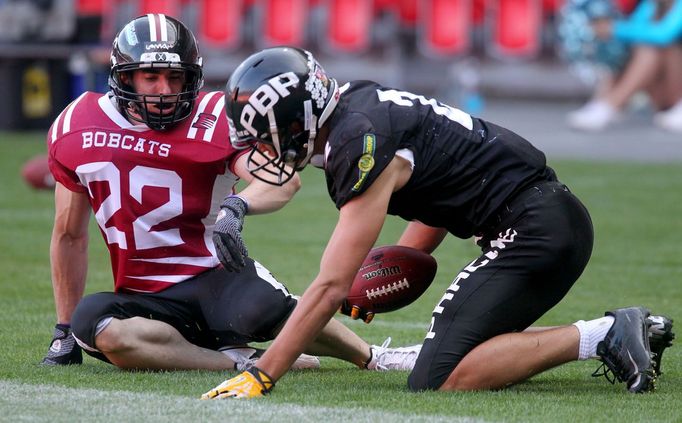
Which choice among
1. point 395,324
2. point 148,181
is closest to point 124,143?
point 148,181

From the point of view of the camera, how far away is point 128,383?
4.48 metres

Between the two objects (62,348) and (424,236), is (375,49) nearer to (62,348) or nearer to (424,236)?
(424,236)

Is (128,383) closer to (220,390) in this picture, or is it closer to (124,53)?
(220,390)

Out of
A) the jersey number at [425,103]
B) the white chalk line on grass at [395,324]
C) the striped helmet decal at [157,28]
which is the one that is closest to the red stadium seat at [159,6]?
the white chalk line on grass at [395,324]

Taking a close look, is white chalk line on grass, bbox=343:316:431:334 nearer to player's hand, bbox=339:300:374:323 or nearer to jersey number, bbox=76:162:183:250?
player's hand, bbox=339:300:374:323

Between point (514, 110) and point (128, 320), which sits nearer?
point (128, 320)

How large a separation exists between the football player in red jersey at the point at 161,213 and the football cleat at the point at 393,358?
1cm

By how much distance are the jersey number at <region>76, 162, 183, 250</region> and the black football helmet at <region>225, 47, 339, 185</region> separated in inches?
27.1

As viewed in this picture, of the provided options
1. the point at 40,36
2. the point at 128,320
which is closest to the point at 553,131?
the point at 40,36

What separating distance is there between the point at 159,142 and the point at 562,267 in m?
1.52

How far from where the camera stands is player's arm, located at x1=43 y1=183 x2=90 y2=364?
485 cm

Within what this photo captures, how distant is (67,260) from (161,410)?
110 centimetres

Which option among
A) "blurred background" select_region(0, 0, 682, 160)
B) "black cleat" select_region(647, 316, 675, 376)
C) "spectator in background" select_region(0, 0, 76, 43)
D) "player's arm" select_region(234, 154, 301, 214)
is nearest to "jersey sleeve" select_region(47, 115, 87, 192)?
"player's arm" select_region(234, 154, 301, 214)

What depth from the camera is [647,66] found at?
55.2ft
